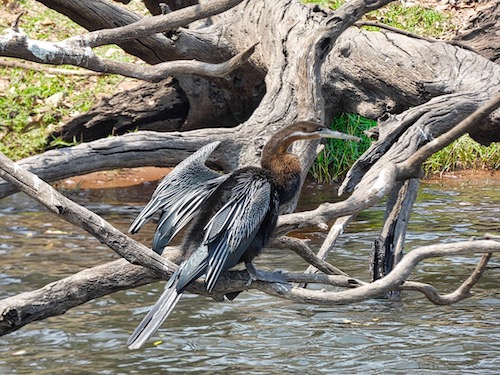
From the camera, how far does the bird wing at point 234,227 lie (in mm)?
3559

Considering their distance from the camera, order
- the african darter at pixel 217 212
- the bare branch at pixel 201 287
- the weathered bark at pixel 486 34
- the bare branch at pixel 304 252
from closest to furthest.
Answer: the bare branch at pixel 201 287
the african darter at pixel 217 212
the bare branch at pixel 304 252
the weathered bark at pixel 486 34

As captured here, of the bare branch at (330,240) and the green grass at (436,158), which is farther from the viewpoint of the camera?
the green grass at (436,158)

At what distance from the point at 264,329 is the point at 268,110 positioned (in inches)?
65.0

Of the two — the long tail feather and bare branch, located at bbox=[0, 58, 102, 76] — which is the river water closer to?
the long tail feather

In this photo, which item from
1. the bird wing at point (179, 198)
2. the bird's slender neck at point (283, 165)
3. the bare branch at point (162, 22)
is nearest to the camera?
the bird wing at point (179, 198)

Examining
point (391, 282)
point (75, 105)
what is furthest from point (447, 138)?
point (75, 105)

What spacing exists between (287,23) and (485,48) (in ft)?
5.26

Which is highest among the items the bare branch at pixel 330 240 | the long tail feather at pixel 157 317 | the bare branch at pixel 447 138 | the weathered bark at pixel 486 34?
the weathered bark at pixel 486 34

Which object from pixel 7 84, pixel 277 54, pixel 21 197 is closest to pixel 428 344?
pixel 277 54

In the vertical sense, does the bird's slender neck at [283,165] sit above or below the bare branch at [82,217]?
above

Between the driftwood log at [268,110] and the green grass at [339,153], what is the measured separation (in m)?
Answer: 0.81

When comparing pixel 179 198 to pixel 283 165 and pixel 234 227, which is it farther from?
pixel 283 165

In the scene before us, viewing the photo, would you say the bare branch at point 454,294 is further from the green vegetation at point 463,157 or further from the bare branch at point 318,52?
the green vegetation at point 463,157

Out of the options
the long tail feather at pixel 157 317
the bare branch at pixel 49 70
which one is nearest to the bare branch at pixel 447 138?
the long tail feather at pixel 157 317
